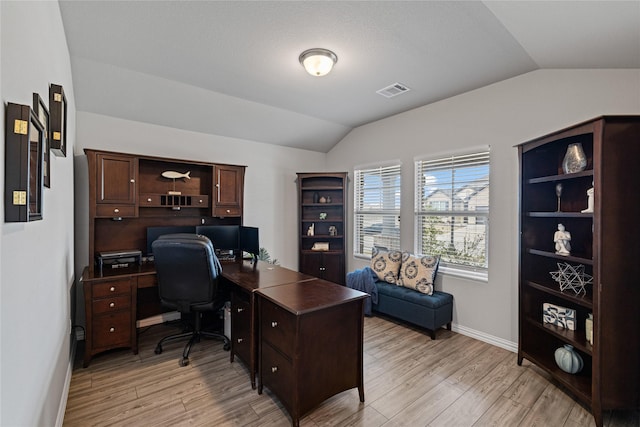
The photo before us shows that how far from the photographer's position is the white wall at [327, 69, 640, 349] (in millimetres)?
2561

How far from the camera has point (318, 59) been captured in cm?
251

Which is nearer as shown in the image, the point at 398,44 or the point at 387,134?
the point at 398,44

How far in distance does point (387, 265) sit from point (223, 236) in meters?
2.19

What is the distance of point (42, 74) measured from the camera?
1.48 m

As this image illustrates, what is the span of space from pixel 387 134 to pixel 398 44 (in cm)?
194

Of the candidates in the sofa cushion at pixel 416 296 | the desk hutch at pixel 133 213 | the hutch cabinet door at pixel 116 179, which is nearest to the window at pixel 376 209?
the sofa cushion at pixel 416 296

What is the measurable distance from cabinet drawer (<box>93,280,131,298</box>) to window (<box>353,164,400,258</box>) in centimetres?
322

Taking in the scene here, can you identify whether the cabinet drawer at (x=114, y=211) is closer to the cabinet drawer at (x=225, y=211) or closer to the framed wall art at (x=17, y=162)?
the cabinet drawer at (x=225, y=211)

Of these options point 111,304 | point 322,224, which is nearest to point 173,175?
point 111,304

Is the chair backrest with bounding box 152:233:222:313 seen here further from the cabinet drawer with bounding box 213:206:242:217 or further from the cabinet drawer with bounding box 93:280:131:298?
the cabinet drawer with bounding box 213:206:242:217

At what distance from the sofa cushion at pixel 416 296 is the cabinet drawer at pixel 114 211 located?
9.98 ft

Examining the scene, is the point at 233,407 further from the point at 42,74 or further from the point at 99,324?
the point at 42,74

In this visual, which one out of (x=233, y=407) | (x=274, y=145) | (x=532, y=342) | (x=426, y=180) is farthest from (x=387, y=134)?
(x=233, y=407)

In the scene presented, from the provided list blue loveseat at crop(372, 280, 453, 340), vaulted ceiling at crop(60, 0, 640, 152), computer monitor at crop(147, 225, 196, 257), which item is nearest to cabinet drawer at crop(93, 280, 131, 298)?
computer monitor at crop(147, 225, 196, 257)
